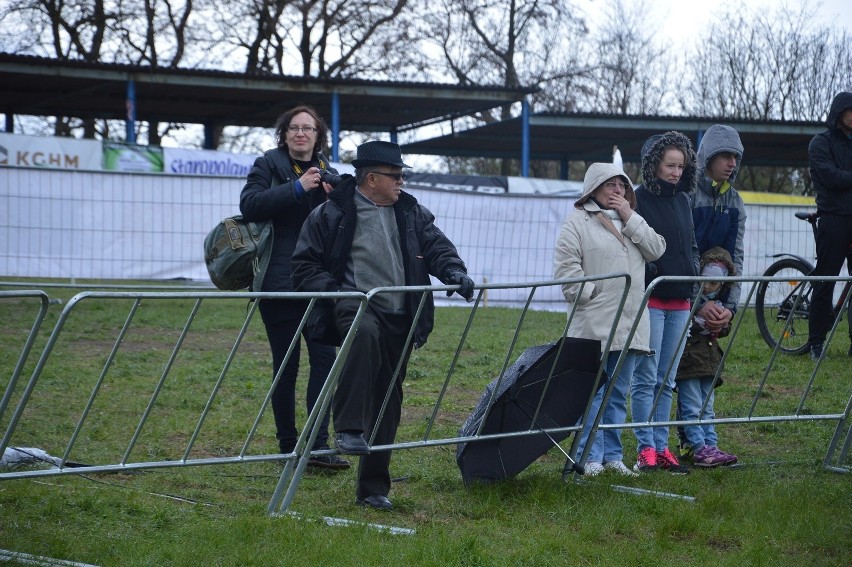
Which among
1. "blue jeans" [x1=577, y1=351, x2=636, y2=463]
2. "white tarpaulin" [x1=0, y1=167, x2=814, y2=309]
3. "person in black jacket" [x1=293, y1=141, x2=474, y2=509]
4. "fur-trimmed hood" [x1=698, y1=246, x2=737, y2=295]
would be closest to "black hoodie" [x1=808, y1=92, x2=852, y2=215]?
"fur-trimmed hood" [x1=698, y1=246, x2=737, y2=295]

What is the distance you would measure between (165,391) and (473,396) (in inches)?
91.5

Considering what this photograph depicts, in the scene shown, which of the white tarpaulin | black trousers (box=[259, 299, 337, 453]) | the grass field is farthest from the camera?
the white tarpaulin

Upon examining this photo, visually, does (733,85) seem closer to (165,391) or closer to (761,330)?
(761,330)

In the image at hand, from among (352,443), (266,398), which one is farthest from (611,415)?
(266,398)

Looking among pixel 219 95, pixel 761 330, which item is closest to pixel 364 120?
pixel 219 95

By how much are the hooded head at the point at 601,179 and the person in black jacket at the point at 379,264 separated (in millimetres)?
989

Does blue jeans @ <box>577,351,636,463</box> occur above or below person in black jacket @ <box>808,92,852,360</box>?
below

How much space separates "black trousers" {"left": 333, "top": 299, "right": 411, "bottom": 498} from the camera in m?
4.74

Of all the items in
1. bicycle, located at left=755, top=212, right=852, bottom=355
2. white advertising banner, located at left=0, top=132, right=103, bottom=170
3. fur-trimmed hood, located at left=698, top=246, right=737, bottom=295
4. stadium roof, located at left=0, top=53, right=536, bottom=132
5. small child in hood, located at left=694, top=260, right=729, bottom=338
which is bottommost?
bicycle, located at left=755, top=212, right=852, bottom=355

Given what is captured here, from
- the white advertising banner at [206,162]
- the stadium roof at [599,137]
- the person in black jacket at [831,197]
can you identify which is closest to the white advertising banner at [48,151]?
the white advertising banner at [206,162]

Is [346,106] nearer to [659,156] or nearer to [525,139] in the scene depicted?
[525,139]

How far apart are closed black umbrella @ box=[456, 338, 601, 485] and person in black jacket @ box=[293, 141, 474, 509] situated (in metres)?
0.48

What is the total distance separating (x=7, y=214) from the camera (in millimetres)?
14859

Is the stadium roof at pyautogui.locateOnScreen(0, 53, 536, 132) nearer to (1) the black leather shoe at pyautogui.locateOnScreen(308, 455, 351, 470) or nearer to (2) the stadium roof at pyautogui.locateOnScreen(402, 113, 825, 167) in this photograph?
(2) the stadium roof at pyautogui.locateOnScreen(402, 113, 825, 167)
